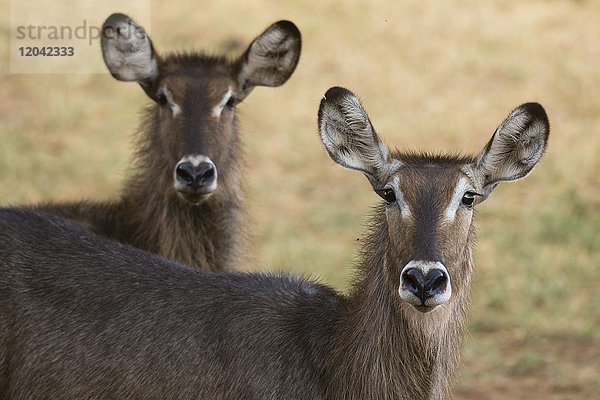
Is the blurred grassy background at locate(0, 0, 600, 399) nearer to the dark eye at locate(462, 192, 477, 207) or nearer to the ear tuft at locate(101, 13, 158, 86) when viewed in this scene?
the ear tuft at locate(101, 13, 158, 86)

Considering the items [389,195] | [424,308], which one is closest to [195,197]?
[389,195]

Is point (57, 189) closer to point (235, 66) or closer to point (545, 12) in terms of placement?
point (235, 66)

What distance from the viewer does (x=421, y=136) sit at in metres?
14.5

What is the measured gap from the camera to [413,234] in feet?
15.4

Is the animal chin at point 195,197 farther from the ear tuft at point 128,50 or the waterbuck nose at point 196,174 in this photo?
the ear tuft at point 128,50

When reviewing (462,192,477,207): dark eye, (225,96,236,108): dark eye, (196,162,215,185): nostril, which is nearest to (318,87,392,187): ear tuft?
(462,192,477,207): dark eye

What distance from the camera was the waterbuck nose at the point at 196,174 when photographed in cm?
660

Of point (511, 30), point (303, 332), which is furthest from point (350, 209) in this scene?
point (303, 332)

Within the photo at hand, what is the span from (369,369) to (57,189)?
8.75 m

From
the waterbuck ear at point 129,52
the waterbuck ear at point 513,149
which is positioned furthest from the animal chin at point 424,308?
the waterbuck ear at point 129,52

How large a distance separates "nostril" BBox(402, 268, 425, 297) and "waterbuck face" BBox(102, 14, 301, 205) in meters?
2.46

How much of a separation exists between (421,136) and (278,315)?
384 inches

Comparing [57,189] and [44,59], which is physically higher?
[44,59]

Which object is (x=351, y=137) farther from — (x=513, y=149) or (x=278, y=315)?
(x=278, y=315)
